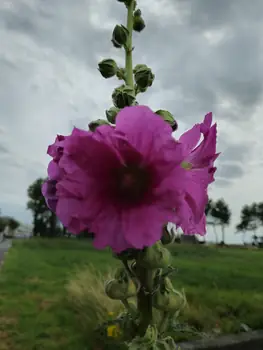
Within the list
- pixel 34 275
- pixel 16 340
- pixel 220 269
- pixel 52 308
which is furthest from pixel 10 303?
pixel 220 269

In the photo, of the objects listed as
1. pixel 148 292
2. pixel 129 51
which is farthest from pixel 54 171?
pixel 129 51

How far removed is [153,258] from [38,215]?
57.8m

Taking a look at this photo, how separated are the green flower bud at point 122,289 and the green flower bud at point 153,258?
0.51ft

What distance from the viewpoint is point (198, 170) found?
3.10ft

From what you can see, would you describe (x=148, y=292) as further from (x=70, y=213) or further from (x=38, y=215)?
(x=38, y=215)

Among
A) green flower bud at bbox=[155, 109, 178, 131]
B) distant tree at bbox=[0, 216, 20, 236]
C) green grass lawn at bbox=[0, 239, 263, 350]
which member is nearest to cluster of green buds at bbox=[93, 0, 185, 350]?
green flower bud at bbox=[155, 109, 178, 131]

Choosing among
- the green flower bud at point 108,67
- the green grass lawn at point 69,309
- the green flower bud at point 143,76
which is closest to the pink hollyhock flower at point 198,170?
the green flower bud at point 143,76

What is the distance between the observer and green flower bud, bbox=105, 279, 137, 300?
1.09 metres

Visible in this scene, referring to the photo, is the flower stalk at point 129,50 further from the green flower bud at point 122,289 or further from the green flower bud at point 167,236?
the green flower bud at point 122,289

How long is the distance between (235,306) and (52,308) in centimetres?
333

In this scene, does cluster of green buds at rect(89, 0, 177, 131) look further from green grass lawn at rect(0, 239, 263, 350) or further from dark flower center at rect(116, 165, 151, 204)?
green grass lawn at rect(0, 239, 263, 350)

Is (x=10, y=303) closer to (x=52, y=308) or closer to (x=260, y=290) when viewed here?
(x=52, y=308)

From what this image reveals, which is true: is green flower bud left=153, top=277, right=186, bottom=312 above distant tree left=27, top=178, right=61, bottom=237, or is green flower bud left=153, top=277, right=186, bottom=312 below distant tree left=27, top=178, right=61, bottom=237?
below

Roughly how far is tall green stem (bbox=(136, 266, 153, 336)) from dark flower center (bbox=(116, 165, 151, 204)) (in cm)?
24
